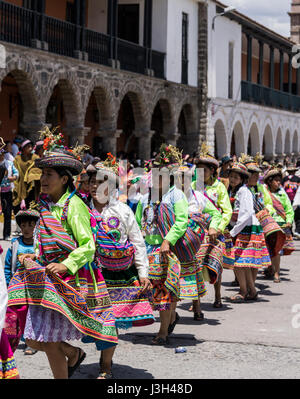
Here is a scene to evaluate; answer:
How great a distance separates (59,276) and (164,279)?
2.08 metres

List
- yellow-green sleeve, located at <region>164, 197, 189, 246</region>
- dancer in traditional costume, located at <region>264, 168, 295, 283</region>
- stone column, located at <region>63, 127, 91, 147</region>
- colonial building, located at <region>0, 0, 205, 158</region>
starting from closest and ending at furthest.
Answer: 1. yellow-green sleeve, located at <region>164, 197, 189, 246</region>
2. dancer in traditional costume, located at <region>264, 168, 295, 283</region>
3. colonial building, located at <region>0, 0, 205, 158</region>
4. stone column, located at <region>63, 127, 91, 147</region>

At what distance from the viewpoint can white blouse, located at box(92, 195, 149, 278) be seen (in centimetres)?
566

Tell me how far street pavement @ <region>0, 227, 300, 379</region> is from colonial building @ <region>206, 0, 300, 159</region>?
2172cm

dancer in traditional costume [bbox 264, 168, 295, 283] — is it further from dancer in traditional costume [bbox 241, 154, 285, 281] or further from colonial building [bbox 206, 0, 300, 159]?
colonial building [bbox 206, 0, 300, 159]

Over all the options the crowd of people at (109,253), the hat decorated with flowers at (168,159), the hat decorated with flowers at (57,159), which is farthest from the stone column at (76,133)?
the hat decorated with flowers at (57,159)

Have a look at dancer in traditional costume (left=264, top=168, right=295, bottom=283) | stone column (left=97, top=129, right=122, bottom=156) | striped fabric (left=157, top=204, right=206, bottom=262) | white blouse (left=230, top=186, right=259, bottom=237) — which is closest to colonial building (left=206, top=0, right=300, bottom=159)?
stone column (left=97, top=129, right=122, bottom=156)

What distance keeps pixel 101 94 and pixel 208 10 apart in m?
8.53

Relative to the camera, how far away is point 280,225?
1094 centimetres

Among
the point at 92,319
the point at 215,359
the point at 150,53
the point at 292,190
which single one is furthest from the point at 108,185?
the point at 150,53

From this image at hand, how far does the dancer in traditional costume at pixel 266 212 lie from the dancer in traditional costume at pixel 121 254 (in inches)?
148

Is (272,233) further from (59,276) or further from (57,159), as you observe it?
(59,276)

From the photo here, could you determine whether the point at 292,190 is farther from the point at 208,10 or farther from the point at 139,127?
the point at 208,10

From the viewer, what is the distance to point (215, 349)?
20.9 feet

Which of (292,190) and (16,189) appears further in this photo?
(292,190)
